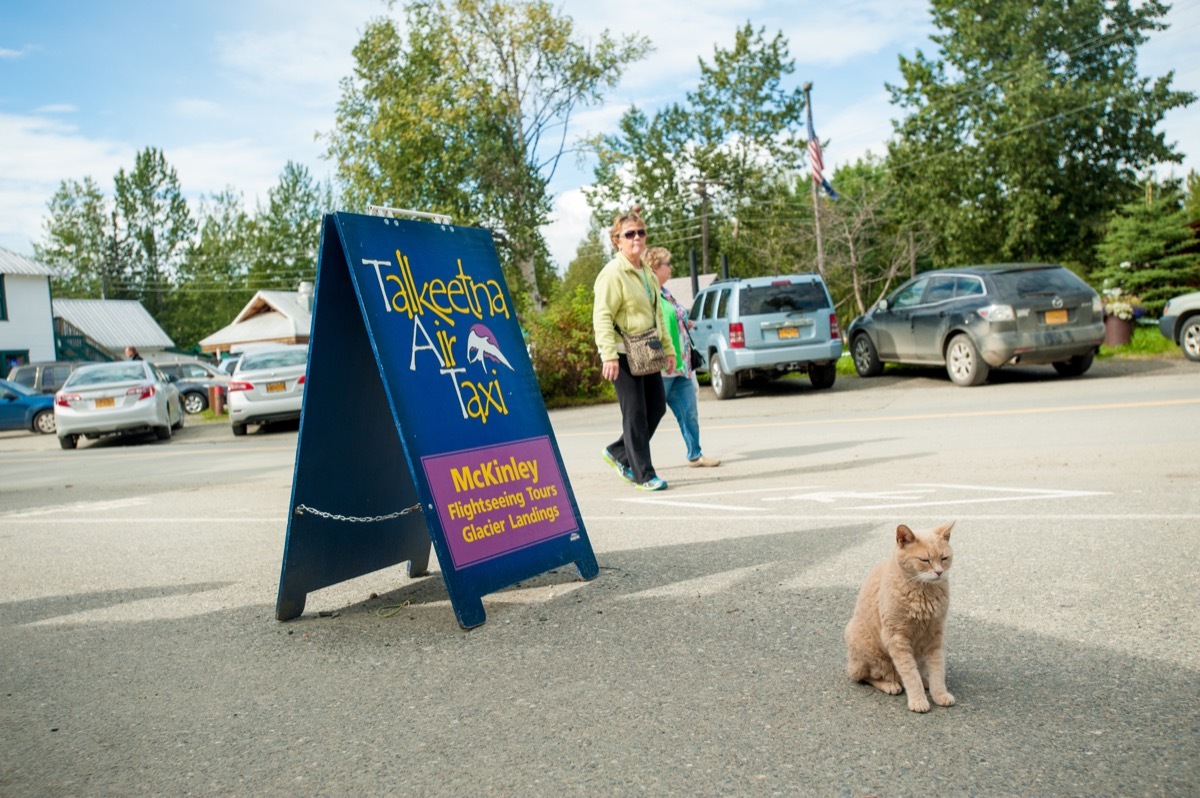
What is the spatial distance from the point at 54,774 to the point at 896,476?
21.7ft

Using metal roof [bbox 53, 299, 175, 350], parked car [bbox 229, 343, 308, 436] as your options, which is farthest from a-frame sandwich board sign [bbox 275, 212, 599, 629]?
metal roof [bbox 53, 299, 175, 350]

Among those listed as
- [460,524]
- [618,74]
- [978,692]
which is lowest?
[978,692]

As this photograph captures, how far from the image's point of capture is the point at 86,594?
5816 millimetres

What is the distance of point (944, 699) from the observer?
3271 millimetres

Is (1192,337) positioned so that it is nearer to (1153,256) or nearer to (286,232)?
(1153,256)

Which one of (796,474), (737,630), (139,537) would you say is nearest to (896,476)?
(796,474)

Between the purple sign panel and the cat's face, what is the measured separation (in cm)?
205

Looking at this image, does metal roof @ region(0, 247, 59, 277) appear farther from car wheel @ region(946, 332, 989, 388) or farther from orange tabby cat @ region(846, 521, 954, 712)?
orange tabby cat @ region(846, 521, 954, 712)

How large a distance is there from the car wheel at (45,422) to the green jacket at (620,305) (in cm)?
2269

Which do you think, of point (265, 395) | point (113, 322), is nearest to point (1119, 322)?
point (265, 395)

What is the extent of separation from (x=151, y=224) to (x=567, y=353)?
268 feet

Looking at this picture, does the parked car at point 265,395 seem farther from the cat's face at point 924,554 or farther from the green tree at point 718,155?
the green tree at point 718,155

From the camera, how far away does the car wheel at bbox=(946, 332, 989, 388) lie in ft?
53.5

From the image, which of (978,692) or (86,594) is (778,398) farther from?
(978,692)
